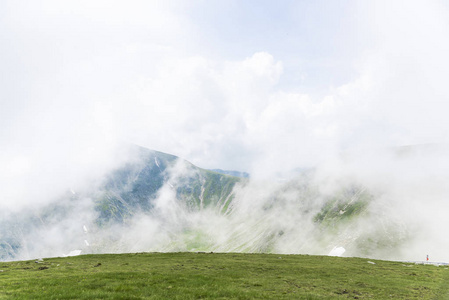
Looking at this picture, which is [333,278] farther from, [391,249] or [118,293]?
[391,249]

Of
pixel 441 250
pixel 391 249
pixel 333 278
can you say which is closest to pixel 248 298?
pixel 333 278

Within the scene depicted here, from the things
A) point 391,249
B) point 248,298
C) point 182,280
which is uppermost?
point 248,298

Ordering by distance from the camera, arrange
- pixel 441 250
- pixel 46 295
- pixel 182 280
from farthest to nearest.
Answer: pixel 441 250 < pixel 182 280 < pixel 46 295

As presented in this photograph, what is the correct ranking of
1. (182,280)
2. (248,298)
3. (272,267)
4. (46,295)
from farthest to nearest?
(272,267), (182,280), (248,298), (46,295)

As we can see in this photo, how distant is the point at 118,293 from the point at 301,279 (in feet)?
86.9

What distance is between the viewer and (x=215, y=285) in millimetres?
28312

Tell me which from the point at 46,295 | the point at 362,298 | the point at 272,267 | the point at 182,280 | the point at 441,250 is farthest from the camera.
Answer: the point at 441,250

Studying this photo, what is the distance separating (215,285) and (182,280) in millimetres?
4796

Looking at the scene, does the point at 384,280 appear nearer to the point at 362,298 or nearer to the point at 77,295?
the point at 362,298

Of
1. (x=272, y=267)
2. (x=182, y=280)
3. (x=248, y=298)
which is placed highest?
(x=248, y=298)

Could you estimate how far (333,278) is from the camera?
39.2 meters

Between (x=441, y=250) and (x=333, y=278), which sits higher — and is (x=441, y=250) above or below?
below

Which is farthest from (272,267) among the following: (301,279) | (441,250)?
(441,250)

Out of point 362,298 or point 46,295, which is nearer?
point 46,295
